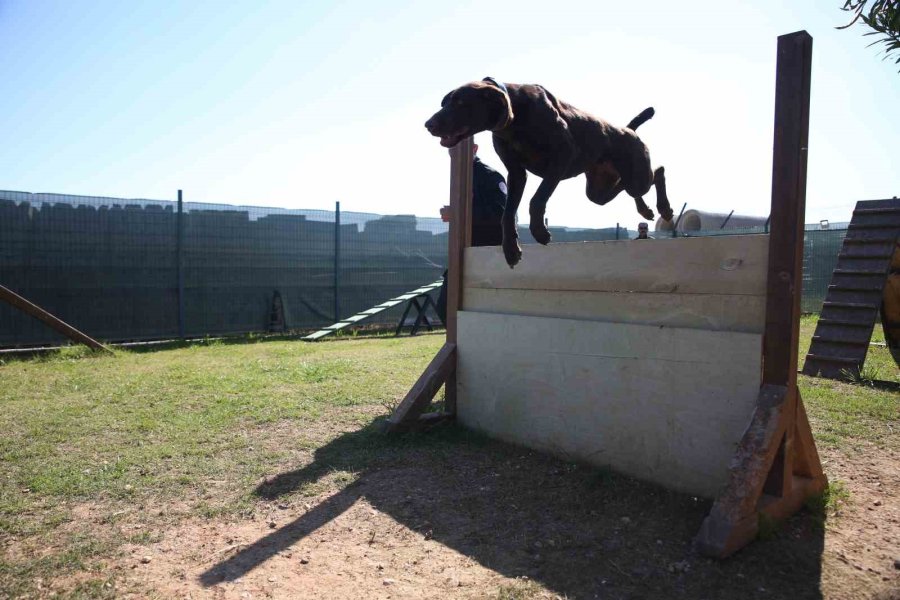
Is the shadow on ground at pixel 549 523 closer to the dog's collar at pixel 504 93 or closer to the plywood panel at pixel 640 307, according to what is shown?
the plywood panel at pixel 640 307

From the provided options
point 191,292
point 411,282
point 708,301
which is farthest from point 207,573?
point 411,282

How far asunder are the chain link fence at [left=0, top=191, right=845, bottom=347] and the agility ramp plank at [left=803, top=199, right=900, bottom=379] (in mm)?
4130

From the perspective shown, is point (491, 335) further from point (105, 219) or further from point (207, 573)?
point (105, 219)

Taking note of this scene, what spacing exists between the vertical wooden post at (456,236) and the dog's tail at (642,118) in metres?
1.36

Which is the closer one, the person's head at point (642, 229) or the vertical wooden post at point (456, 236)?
the person's head at point (642, 229)

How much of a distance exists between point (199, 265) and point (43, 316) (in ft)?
9.63

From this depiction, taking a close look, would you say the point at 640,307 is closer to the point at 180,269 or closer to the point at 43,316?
the point at 43,316

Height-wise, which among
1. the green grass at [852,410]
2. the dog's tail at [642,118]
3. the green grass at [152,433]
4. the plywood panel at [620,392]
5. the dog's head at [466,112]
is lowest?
the green grass at [152,433]

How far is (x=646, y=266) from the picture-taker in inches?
126

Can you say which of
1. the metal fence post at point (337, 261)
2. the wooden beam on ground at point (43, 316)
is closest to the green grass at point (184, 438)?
the wooden beam on ground at point (43, 316)

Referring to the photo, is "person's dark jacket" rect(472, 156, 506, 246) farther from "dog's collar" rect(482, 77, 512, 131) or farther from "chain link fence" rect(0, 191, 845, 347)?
"chain link fence" rect(0, 191, 845, 347)

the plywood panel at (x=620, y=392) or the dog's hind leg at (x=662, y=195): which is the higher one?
the dog's hind leg at (x=662, y=195)

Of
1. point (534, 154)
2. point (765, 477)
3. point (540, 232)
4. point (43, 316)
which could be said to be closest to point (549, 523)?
point (765, 477)

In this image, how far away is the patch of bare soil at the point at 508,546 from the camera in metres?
2.26
